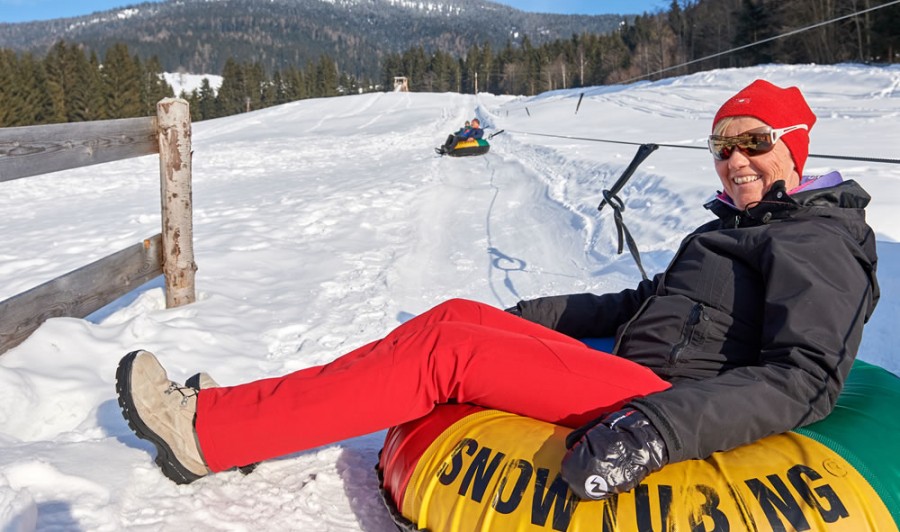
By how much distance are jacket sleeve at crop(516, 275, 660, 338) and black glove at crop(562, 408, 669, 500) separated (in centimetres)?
109

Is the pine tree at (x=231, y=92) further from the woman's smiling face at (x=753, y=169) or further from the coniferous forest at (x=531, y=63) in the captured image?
the woman's smiling face at (x=753, y=169)

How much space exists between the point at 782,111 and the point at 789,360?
2.89 feet

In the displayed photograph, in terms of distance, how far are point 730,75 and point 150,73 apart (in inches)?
2123

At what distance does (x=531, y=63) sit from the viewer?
77125 mm

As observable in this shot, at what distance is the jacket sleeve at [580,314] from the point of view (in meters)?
2.63

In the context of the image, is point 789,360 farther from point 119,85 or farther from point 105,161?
point 119,85

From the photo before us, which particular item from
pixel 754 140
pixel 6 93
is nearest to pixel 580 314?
pixel 754 140

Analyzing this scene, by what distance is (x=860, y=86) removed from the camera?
17859 millimetres

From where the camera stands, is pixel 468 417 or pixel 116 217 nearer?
pixel 468 417

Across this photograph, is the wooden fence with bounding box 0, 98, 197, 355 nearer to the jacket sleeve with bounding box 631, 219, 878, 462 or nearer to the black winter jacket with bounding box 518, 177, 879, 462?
the black winter jacket with bounding box 518, 177, 879, 462

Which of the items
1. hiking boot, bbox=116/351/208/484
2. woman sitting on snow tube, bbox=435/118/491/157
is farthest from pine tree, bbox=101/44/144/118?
hiking boot, bbox=116/351/208/484

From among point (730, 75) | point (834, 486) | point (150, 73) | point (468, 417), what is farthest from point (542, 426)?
point (150, 73)

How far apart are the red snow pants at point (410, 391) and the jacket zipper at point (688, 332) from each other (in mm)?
136

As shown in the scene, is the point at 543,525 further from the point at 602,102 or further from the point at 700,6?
the point at 700,6
